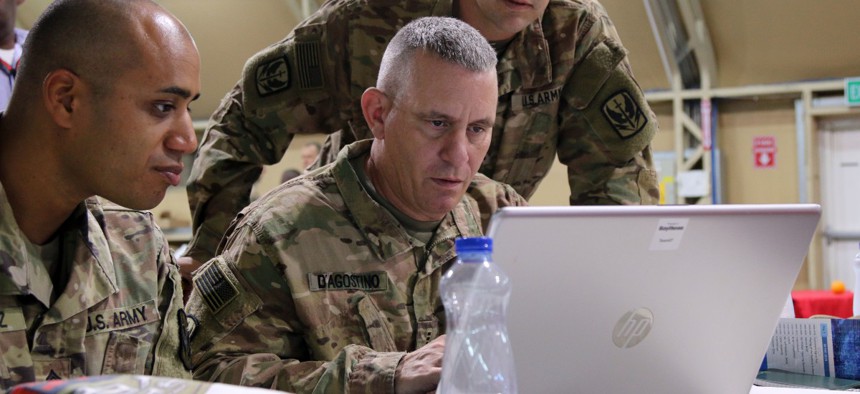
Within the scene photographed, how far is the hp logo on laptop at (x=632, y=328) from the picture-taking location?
3.89 feet

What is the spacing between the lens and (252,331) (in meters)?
1.54

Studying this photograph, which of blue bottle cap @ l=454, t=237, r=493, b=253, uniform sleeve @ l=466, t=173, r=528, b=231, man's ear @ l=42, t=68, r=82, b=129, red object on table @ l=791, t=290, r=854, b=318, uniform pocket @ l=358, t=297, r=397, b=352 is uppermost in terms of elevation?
man's ear @ l=42, t=68, r=82, b=129

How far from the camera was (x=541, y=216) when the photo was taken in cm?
106

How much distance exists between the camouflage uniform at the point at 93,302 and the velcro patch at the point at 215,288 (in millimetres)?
43

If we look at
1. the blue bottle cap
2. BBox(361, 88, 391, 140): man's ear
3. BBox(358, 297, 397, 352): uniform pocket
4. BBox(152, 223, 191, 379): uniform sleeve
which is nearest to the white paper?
BBox(358, 297, 397, 352): uniform pocket

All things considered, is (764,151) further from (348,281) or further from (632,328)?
(632,328)

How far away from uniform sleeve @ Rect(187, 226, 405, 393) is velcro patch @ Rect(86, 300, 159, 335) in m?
0.09

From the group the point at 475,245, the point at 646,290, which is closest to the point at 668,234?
the point at 646,290

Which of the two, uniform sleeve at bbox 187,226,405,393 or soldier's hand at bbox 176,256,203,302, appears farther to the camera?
soldier's hand at bbox 176,256,203,302

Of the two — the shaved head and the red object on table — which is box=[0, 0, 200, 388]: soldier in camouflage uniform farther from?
the red object on table

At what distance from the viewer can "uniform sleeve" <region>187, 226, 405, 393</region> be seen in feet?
4.74

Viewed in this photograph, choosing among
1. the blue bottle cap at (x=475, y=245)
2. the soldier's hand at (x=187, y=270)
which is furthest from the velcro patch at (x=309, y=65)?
the blue bottle cap at (x=475, y=245)

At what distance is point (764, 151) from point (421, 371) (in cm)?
620

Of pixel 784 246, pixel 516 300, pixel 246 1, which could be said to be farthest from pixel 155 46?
pixel 246 1
